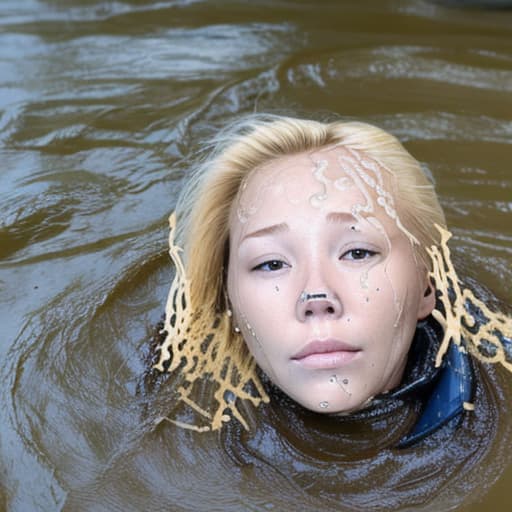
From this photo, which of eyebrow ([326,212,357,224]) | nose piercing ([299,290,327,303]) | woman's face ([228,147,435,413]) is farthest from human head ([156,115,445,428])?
nose piercing ([299,290,327,303])

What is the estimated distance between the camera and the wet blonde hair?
7.78 ft

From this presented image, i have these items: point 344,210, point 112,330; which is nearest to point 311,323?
point 344,210

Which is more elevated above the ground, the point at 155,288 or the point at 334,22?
the point at 334,22

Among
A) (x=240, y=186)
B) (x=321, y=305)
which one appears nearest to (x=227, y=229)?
(x=240, y=186)

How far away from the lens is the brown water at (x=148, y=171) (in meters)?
2.21

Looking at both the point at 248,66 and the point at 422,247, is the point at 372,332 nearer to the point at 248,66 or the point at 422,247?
the point at 422,247

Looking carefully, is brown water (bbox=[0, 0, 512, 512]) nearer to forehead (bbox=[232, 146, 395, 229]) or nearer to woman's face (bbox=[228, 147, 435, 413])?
woman's face (bbox=[228, 147, 435, 413])

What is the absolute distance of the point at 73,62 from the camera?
4953mm

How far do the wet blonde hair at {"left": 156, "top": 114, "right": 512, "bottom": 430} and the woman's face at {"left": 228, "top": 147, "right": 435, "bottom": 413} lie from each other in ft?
0.41

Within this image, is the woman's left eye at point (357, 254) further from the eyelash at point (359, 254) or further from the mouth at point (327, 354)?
the mouth at point (327, 354)

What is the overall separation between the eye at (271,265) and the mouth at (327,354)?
0.86 ft

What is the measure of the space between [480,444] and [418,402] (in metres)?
0.26

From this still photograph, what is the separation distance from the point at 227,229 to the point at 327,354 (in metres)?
0.68

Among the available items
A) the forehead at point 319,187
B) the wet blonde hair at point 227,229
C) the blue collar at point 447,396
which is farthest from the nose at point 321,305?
the blue collar at point 447,396
